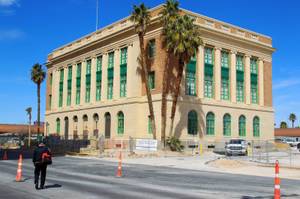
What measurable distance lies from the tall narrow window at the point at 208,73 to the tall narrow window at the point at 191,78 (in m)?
1.80

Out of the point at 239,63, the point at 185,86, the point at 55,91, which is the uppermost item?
the point at 239,63

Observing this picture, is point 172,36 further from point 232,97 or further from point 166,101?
point 232,97

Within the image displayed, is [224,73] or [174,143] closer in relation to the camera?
[174,143]

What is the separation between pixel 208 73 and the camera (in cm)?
4928

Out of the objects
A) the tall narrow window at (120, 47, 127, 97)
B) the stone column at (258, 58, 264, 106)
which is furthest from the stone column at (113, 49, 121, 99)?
the stone column at (258, 58, 264, 106)

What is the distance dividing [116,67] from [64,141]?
456 inches

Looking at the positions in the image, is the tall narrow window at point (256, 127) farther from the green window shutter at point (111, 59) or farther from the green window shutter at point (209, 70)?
the green window shutter at point (111, 59)

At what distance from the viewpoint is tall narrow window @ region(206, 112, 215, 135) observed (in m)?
48.6

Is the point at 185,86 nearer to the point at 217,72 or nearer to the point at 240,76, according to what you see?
the point at 217,72

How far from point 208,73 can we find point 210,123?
6.10 metres

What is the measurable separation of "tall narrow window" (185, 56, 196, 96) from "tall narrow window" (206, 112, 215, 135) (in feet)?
11.4

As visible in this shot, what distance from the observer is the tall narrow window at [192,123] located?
46906 millimetres

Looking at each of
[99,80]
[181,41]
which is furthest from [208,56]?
[99,80]

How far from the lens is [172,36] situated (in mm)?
41250
